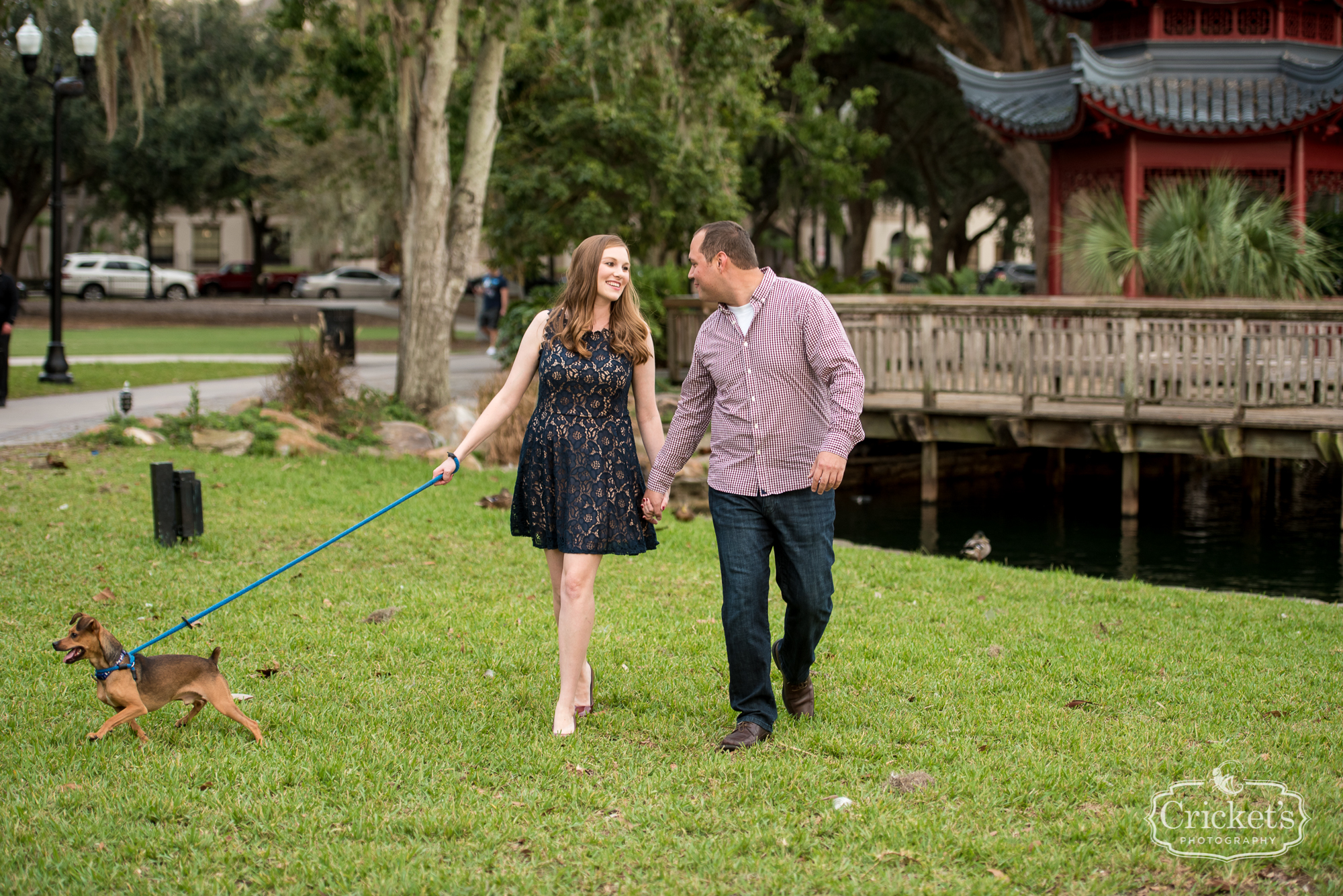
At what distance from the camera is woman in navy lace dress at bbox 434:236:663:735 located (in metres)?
4.89

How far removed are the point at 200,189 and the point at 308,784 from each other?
151 feet

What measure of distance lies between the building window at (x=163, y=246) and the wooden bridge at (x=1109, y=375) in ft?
185

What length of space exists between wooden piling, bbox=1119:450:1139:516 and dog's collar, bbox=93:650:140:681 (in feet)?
41.4

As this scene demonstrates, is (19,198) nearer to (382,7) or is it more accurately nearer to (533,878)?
(382,7)

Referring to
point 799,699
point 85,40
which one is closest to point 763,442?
point 799,699

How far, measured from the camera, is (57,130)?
17469 millimetres

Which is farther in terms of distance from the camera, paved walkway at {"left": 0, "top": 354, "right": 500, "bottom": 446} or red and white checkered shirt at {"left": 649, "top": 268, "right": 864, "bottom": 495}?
paved walkway at {"left": 0, "top": 354, "right": 500, "bottom": 446}

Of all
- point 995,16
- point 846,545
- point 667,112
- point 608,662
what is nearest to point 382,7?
point 667,112

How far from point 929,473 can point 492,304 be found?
13.8 metres

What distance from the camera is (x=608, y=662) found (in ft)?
20.1

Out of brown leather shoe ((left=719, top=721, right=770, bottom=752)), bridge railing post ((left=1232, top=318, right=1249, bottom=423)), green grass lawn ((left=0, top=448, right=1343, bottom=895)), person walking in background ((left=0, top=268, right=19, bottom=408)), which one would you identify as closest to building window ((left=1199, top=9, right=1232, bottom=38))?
bridge railing post ((left=1232, top=318, right=1249, bottom=423))

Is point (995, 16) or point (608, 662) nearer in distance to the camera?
point (608, 662)

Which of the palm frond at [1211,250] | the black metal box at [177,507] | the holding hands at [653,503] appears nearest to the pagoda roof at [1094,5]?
the palm frond at [1211,250]

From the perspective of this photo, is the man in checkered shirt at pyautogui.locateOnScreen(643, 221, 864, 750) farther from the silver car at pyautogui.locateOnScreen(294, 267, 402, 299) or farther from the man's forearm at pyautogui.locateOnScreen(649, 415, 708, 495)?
the silver car at pyautogui.locateOnScreen(294, 267, 402, 299)
